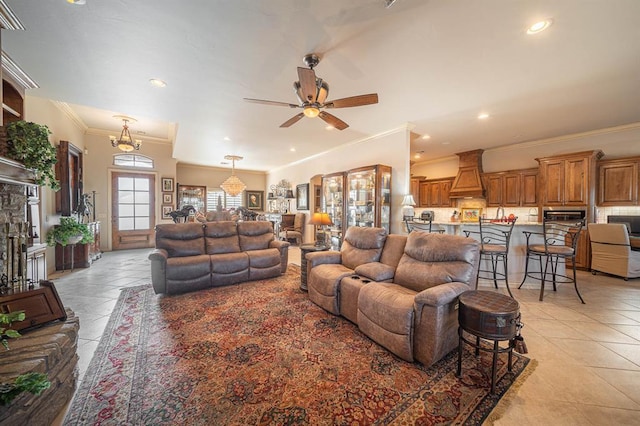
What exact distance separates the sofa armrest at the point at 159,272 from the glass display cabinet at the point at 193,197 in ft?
20.0

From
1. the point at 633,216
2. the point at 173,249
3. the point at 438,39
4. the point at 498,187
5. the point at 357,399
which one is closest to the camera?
the point at 357,399

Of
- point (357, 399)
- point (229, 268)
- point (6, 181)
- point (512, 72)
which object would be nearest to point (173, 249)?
point (229, 268)

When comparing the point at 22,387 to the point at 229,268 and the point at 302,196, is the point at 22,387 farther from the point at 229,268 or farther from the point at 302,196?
the point at 302,196

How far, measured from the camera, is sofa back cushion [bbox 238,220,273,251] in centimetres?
443

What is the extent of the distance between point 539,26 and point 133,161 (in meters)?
9.17

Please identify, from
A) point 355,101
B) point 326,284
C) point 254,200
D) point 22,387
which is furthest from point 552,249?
point 254,200

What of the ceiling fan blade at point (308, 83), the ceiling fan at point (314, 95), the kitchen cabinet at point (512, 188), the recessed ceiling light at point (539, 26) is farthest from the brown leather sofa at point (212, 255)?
the kitchen cabinet at point (512, 188)

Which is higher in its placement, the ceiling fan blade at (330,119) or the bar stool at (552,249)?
the ceiling fan blade at (330,119)

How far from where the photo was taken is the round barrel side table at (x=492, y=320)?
5.30 feet

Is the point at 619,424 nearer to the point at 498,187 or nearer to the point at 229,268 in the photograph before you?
the point at 229,268

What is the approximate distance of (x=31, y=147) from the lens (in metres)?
2.11

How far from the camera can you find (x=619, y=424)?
1404 millimetres

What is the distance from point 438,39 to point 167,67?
9.36 feet

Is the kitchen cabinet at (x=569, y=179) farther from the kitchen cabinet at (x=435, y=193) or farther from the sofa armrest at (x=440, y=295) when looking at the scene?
the sofa armrest at (x=440, y=295)
